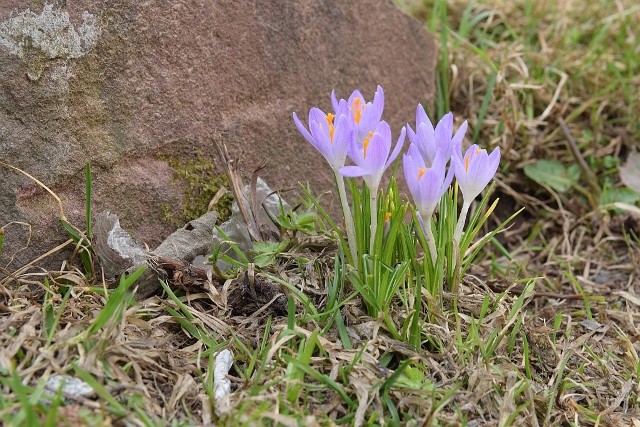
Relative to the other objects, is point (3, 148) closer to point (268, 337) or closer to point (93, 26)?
point (93, 26)

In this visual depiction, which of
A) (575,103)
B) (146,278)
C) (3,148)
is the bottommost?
(575,103)

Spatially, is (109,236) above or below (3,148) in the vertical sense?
below

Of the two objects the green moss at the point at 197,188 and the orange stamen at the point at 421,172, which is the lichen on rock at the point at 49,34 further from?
the orange stamen at the point at 421,172

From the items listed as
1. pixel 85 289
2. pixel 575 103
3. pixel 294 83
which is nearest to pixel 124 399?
pixel 85 289

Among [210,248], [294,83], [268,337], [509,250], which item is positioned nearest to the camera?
[268,337]

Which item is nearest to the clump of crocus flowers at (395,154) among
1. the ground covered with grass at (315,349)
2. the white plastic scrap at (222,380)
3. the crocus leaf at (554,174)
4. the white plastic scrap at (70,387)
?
the ground covered with grass at (315,349)

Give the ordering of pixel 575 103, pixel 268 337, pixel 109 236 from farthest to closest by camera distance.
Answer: pixel 575 103 < pixel 109 236 < pixel 268 337

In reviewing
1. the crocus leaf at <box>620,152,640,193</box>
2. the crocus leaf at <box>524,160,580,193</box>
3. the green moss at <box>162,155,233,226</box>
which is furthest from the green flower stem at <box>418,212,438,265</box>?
the crocus leaf at <box>620,152,640,193</box>

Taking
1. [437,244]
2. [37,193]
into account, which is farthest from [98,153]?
[437,244]

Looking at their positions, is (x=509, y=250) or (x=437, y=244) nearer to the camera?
(x=437, y=244)
